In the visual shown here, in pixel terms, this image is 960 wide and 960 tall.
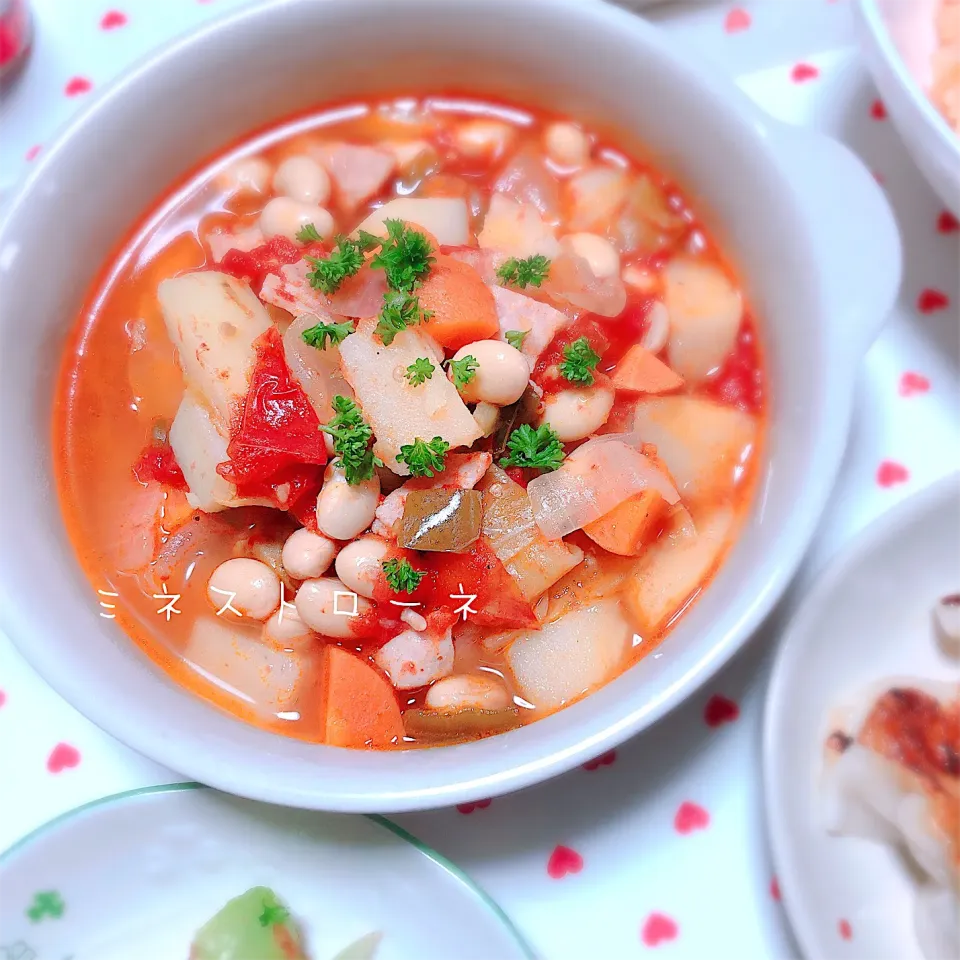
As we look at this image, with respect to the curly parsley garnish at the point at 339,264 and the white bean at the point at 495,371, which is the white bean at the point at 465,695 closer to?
→ the white bean at the point at 495,371

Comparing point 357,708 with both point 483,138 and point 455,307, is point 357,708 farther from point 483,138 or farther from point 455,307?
point 483,138

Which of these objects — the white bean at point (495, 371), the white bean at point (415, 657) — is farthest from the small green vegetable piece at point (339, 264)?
the white bean at point (415, 657)

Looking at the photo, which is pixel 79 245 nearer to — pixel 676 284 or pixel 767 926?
pixel 676 284

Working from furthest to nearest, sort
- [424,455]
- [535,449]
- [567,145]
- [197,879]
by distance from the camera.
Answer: [567,145], [197,879], [535,449], [424,455]

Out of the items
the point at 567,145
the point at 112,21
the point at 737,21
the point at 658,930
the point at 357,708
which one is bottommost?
the point at 658,930

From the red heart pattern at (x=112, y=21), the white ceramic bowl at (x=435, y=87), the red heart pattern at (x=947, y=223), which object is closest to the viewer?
the white ceramic bowl at (x=435, y=87)

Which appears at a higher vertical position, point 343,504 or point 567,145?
point 567,145

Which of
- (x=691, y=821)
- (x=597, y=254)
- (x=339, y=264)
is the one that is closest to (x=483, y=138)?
(x=597, y=254)
